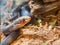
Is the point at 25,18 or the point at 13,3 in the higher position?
the point at 13,3

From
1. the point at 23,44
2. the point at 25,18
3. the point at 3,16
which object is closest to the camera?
the point at 23,44

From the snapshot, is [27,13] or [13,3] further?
[13,3]

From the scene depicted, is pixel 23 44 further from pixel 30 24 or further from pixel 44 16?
pixel 44 16

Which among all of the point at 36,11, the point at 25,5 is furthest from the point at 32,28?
the point at 25,5

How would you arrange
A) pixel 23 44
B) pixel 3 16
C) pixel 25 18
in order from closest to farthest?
pixel 23 44
pixel 25 18
pixel 3 16

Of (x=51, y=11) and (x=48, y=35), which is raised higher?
(x=51, y=11)

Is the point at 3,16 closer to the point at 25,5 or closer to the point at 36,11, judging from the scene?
the point at 25,5

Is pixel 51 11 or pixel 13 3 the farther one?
pixel 13 3

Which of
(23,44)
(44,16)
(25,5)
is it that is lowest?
(23,44)

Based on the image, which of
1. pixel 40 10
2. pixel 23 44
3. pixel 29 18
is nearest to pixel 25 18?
pixel 29 18
